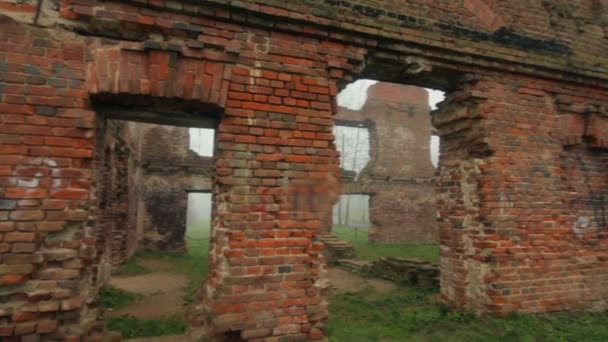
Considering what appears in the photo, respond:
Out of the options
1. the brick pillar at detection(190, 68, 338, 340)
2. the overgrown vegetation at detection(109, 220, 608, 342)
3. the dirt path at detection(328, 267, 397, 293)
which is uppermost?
the brick pillar at detection(190, 68, 338, 340)

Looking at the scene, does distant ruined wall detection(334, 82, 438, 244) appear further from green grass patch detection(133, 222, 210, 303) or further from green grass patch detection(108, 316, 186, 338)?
green grass patch detection(108, 316, 186, 338)

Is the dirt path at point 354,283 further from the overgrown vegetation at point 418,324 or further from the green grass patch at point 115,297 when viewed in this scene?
the green grass patch at point 115,297

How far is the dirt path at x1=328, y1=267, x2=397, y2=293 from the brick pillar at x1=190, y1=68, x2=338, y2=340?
422 centimetres

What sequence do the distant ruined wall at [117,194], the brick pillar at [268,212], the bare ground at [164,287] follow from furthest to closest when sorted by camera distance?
the distant ruined wall at [117,194], the bare ground at [164,287], the brick pillar at [268,212]

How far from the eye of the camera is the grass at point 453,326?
4.06 m

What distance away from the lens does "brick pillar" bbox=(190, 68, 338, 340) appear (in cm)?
330

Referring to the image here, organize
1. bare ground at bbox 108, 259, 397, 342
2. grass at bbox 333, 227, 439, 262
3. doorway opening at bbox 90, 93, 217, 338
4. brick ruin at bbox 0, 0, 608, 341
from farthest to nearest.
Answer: grass at bbox 333, 227, 439, 262 → bare ground at bbox 108, 259, 397, 342 → doorway opening at bbox 90, 93, 217, 338 → brick ruin at bbox 0, 0, 608, 341

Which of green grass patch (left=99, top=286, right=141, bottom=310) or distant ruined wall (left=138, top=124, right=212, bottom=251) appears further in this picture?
distant ruined wall (left=138, top=124, right=212, bottom=251)

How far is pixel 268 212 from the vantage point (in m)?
3.45

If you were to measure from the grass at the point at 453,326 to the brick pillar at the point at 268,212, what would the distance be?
2.41 feet

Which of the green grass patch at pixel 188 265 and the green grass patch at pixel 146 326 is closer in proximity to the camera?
the green grass patch at pixel 146 326

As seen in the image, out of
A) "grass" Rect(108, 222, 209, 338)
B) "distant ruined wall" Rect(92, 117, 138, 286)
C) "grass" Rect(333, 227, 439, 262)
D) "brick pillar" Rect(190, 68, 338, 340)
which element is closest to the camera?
"brick pillar" Rect(190, 68, 338, 340)

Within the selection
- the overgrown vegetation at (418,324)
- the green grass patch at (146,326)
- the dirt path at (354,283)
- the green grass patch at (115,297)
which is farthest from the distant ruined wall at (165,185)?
the green grass patch at (146,326)

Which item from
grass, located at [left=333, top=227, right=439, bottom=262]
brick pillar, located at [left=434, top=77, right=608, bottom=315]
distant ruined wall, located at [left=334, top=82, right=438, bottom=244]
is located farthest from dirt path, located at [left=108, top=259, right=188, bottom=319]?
distant ruined wall, located at [left=334, top=82, right=438, bottom=244]
